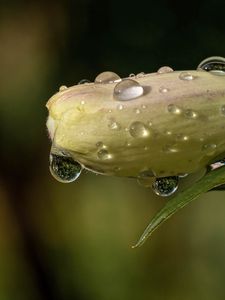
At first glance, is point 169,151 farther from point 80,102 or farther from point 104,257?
point 104,257

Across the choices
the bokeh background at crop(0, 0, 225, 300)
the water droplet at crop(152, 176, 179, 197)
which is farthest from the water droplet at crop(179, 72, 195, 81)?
the bokeh background at crop(0, 0, 225, 300)

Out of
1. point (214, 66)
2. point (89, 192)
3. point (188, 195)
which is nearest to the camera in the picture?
point (188, 195)

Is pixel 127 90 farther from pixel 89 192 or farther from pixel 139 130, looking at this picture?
pixel 89 192

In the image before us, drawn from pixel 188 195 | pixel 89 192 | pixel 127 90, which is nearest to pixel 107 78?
pixel 127 90

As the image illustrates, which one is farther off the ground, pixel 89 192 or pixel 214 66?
pixel 214 66

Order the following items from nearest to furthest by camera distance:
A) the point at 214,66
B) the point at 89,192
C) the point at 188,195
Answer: the point at 188,195 < the point at 214,66 < the point at 89,192

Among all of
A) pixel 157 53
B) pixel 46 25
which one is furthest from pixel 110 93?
pixel 46 25

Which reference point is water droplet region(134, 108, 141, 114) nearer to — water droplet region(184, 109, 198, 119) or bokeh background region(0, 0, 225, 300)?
water droplet region(184, 109, 198, 119)
